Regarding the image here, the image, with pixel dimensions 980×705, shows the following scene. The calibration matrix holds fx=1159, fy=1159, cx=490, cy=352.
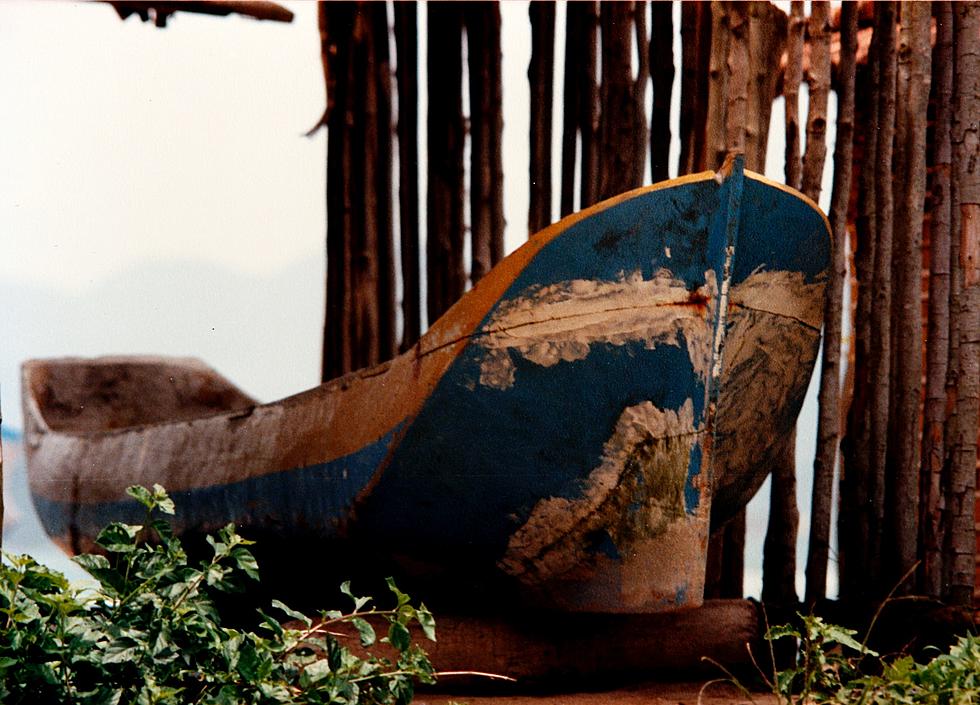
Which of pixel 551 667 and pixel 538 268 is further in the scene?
pixel 551 667

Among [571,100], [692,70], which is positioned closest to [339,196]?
[571,100]

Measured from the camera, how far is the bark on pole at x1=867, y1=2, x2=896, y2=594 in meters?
4.39

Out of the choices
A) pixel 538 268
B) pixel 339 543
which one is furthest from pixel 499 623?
pixel 538 268

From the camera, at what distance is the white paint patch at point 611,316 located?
10.1 feet

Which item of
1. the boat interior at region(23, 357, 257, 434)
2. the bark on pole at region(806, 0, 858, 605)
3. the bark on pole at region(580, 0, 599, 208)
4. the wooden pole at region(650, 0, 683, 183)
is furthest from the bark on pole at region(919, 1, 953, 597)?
the boat interior at region(23, 357, 257, 434)

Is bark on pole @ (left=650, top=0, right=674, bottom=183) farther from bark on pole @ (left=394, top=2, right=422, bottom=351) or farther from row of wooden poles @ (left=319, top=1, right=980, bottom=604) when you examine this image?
bark on pole @ (left=394, top=2, right=422, bottom=351)

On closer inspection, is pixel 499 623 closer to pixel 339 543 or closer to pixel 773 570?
pixel 339 543

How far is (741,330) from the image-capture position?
3.19 meters

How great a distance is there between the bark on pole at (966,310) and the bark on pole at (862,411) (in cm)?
33

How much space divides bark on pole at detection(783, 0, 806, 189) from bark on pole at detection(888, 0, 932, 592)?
20.0 inches

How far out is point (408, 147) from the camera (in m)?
5.30

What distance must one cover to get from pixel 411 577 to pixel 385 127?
8.42ft

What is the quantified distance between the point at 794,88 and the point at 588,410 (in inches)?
70.2

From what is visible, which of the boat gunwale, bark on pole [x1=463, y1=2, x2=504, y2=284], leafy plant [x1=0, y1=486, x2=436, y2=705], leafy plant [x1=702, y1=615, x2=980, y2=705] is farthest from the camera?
bark on pole [x1=463, y1=2, x2=504, y2=284]
